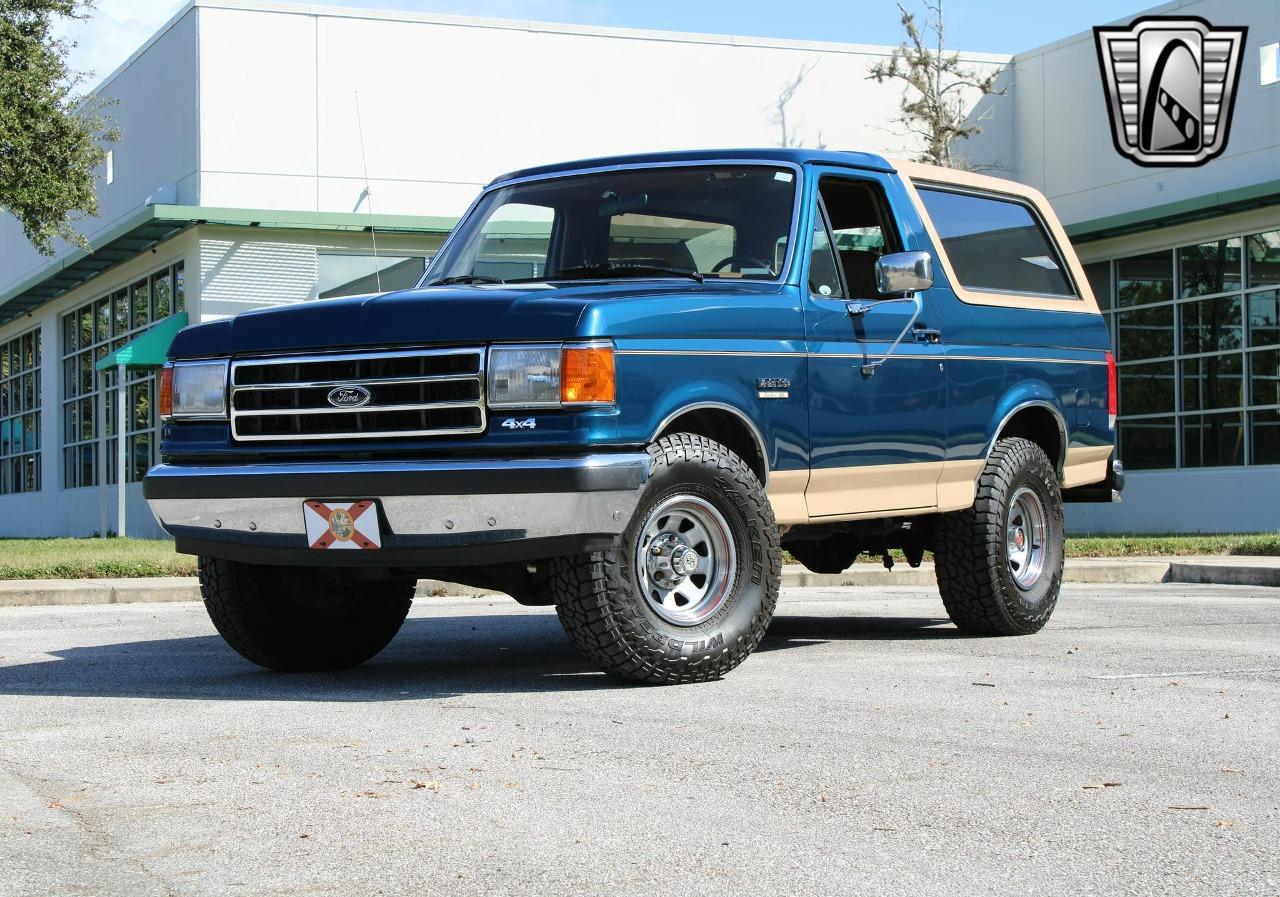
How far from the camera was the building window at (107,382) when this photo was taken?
2877 cm

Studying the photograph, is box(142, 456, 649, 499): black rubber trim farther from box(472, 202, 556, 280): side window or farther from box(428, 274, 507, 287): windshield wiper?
box(472, 202, 556, 280): side window

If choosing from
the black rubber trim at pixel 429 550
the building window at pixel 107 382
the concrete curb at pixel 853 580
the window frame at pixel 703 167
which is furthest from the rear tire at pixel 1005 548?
the building window at pixel 107 382

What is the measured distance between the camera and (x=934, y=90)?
1208 inches

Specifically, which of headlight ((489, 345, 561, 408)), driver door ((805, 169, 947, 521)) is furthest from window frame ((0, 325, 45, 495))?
headlight ((489, 345, 561, 408))

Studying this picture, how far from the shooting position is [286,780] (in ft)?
17.3

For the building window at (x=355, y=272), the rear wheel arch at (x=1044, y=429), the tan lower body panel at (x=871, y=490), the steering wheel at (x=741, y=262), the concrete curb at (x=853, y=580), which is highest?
the building window at (x=355, y=272)

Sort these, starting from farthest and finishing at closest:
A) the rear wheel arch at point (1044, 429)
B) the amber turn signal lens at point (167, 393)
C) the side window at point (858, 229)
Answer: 1. the rear wheel arch at point (1044, 429)
2. the side window at point (858, 229)
3. the amber turn signal lens at point (167, 393)

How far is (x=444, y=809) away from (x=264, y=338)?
304 centimetres

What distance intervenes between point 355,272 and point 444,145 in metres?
2.50

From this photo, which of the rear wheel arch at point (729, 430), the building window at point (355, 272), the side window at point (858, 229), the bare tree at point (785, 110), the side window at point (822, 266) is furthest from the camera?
the bare tree at point (785, 110)

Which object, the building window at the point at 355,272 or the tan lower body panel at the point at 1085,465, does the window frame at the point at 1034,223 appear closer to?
the tan lower body panel at the point at 1085,465

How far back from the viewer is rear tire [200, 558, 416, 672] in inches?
311
